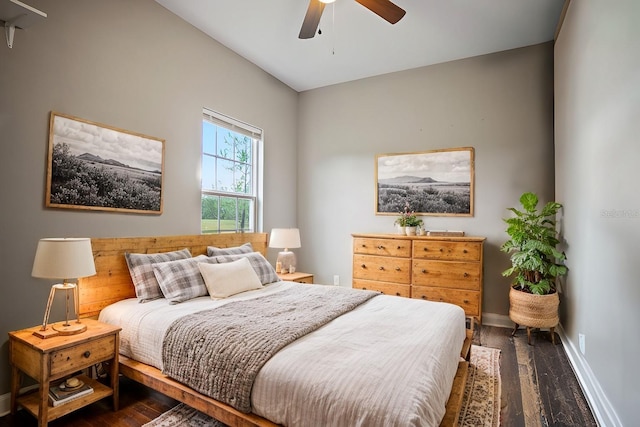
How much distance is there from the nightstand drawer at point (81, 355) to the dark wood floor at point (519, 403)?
36 cm

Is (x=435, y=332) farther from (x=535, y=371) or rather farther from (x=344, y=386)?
(x=535, y=371)

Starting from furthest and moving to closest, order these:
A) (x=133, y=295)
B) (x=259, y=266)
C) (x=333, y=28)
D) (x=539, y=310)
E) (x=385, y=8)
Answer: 1. (x=333, y=28)
2. (x=259, y=266)
3. (x=539, y=310)
4. (x=133, y=295)
5. (x=385, y=8)

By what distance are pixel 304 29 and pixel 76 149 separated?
2.00 meters

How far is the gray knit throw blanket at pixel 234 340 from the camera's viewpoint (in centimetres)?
166

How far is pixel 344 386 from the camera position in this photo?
140 centimetres

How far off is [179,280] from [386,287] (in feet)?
7.76

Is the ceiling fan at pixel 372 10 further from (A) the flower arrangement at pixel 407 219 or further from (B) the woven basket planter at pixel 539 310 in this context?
(B) the woven basket planter at pixel 539 310

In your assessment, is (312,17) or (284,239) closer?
(312,17)

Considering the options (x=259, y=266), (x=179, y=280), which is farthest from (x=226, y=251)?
(x=179, y=280)

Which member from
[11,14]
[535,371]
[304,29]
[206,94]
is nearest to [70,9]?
[11,14]

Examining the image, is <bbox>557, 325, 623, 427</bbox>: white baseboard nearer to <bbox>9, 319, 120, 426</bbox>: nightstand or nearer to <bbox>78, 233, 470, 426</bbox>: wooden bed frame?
<bbox>78, 233, 470, 426</bbox>: wooden bed frame

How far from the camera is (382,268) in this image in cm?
409

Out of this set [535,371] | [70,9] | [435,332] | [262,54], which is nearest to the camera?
Result: [435,332]

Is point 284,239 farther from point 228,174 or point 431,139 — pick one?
point 431,139
